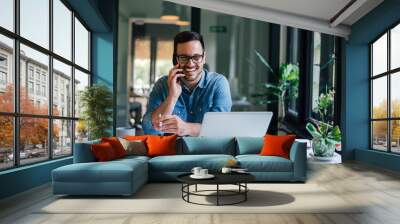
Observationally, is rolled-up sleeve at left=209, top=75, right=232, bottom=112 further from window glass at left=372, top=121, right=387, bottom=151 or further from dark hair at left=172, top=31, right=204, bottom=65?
window glass at left=372, top=121, right=387, bottom=151

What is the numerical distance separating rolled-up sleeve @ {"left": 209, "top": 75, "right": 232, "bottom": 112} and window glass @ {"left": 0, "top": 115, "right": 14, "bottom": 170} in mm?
4271

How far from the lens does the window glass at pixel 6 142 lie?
4.44 metres

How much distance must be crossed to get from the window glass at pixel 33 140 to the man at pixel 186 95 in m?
2.86

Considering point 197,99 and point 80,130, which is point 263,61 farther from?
point 80,130

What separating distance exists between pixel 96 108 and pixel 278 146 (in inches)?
135

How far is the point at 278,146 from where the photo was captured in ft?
19.0

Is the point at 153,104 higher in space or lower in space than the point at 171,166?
higher

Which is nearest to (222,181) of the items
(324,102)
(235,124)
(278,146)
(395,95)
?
(278,146)

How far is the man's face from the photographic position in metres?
8.18

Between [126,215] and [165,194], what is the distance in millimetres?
1024

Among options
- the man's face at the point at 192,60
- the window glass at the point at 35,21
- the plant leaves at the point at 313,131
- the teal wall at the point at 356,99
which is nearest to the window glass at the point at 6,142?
the window glass at the point at 35,21

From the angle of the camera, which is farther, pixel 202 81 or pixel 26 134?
pixel 202 81

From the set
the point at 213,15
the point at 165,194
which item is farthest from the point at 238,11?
the point at 165,194

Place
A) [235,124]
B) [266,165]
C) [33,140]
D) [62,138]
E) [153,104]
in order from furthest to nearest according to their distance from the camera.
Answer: [153,104] < [235,124] < [62,138] < [266,165] < [33,140]
